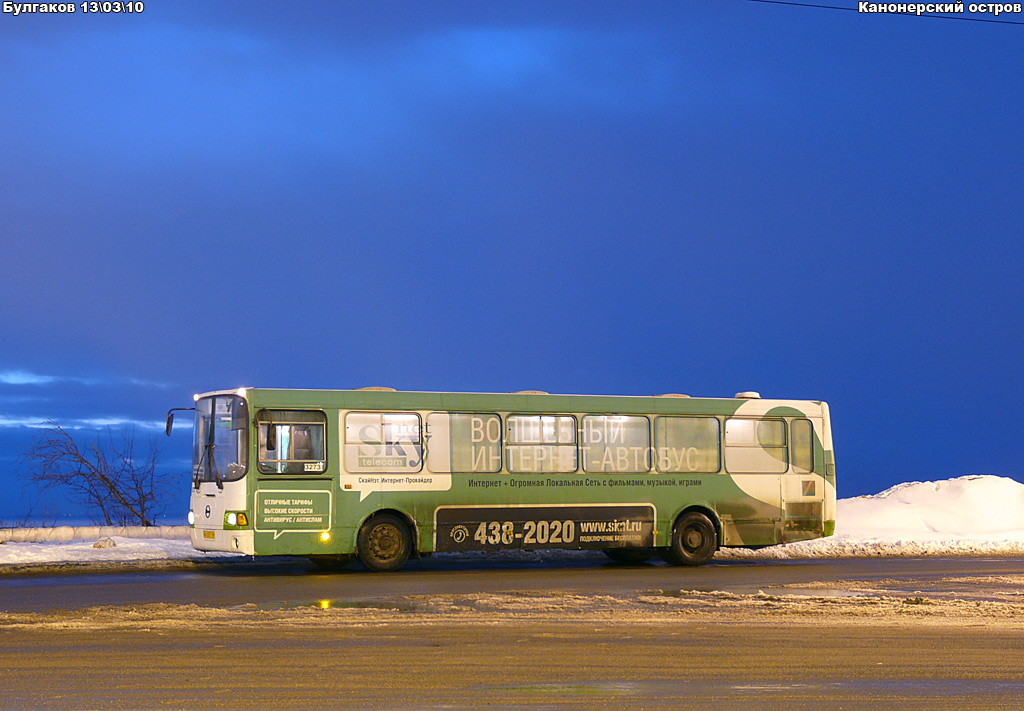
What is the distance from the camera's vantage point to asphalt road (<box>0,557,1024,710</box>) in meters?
8.24

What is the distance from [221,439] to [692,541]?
27.6 feet

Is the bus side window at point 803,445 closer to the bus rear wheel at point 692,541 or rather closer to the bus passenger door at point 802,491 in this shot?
the bus passenger door at point 802,491

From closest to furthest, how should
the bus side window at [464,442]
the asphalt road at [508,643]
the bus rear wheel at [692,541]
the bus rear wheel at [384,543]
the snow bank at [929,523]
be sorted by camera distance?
the asphalt road at [508,643]
the bus rear wheel at [384,543]
the bus side window at [464,442]
the bus rear wheel at [692,541]
the snow bank at [929,523]

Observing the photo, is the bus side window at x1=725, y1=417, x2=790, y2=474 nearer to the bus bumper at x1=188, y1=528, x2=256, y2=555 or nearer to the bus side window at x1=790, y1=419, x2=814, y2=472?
the bus side window at x1=790, y1=419, x2=814, y2=472

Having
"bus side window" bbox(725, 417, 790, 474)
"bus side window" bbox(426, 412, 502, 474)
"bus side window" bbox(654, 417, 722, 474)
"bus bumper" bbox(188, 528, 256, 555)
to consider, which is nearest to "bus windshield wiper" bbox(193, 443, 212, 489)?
"bus bumper" bbox(188, 528, 256, 555)

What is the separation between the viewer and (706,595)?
1543 centimetres

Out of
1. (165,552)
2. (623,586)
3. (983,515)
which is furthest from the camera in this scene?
(983,515)

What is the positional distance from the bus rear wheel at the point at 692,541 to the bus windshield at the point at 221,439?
7683 millimetres

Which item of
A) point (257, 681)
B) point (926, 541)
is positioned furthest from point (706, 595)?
point (926, 541)

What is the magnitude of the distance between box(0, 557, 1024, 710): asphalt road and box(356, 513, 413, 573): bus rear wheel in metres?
1.34

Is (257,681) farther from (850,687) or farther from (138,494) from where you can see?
(138,494)

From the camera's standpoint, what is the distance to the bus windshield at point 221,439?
62.2ft

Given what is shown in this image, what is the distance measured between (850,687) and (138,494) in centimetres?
2221

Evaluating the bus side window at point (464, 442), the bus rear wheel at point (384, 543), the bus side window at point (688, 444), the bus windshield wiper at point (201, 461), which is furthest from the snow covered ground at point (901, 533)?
the bus side window at point (464, 442)
